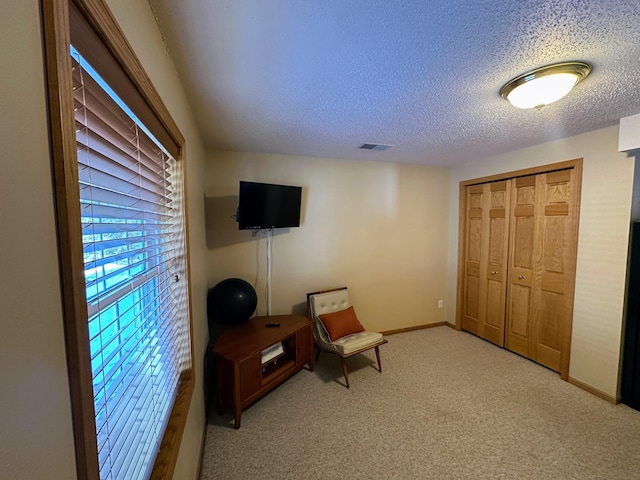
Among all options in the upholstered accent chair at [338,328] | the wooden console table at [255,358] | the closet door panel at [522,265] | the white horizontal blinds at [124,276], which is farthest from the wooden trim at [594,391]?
the white horizontal blinds at [124,276]

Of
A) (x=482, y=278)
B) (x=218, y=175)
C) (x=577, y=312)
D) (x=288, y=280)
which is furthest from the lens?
(x=482, y=278)

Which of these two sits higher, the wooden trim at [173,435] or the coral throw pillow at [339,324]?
the wooden trim at [173,435]

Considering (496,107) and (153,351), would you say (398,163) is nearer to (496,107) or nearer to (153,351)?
(496,107)

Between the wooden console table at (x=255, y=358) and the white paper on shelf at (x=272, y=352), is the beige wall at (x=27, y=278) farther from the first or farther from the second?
the white paper on shelf at (x=272, y=352)

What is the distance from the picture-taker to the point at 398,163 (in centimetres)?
363

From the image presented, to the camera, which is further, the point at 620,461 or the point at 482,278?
the point at 482,278

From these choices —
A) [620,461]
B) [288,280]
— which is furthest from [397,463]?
[288,280]

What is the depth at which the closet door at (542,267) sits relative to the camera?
2662 millimetres

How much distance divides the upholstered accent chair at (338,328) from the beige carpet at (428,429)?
0.31m

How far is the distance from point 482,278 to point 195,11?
12.8 ft

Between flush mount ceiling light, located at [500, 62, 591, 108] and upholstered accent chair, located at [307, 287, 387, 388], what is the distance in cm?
229

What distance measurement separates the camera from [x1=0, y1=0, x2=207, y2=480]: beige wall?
A: 1.17ft

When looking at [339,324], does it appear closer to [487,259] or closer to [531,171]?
[487,259]

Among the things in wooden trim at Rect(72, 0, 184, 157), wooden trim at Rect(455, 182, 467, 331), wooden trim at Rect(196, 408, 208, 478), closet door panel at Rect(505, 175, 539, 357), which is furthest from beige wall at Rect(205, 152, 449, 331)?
wooden trim at Rect(72, 0, 184, 157)
